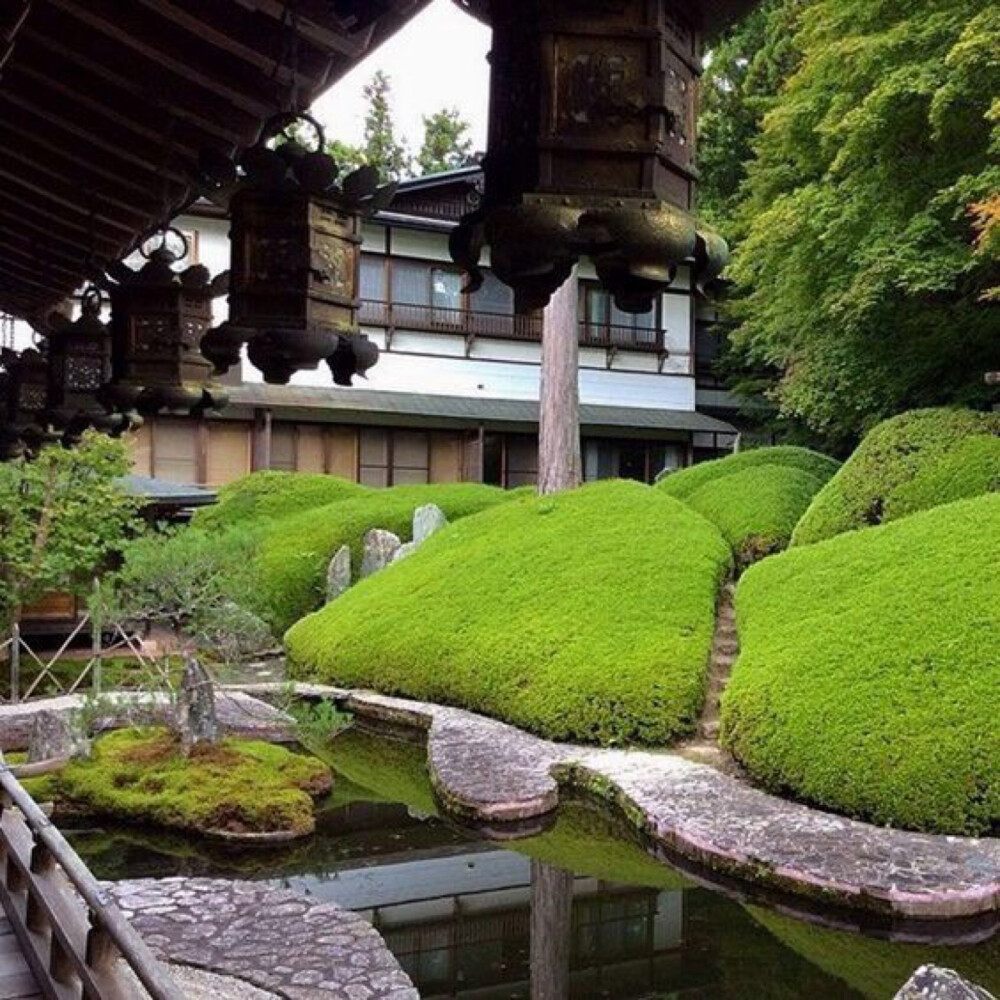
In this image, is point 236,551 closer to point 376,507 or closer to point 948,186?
point 376,507

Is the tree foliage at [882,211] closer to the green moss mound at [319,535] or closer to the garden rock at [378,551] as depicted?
the green moss mound at [319,535]

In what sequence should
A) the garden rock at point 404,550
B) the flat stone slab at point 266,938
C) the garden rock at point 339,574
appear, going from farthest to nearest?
the garden rock at point 339,574 < the garden rock at point 404,550 < the flat stone slab at point 266,938

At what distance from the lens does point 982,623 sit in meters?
8.68

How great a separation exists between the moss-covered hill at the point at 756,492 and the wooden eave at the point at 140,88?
36.8ft

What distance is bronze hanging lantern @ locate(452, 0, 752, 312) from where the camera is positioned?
57.0 inches

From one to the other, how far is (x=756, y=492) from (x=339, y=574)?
672 centimetres

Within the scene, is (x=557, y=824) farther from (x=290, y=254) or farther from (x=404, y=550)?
(x=404, y=550)

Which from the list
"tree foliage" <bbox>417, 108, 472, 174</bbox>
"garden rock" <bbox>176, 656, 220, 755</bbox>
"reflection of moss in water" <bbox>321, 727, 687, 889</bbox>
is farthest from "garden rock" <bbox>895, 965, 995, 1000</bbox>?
"tree foliage" <bbox>417, 108, 472, 174</bbox>

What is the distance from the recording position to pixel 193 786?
29.6 feet

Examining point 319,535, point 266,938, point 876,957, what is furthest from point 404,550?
point 876,957

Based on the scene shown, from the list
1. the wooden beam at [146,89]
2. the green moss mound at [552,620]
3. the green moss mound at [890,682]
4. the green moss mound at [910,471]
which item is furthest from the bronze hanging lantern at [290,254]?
the green moss mound at [910,471]

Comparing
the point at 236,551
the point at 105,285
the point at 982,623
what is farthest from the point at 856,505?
the point at 105,285

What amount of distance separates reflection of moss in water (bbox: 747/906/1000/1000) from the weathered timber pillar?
1.42 meters

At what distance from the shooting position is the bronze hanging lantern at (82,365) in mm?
4191
